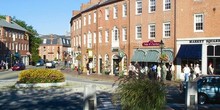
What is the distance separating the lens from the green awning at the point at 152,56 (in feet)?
131

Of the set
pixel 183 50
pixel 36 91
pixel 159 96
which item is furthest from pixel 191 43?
pixel 159 96

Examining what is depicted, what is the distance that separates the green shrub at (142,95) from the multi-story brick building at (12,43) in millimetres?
70893

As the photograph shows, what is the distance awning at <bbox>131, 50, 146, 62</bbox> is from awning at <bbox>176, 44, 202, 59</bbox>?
229 inches

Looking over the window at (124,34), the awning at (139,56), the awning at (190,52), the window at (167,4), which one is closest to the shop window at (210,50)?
the awning at (190,52)

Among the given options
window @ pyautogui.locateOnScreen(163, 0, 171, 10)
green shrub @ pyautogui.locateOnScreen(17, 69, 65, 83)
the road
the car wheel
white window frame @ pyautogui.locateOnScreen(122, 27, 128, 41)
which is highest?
window @ pyautogui.locateOnScreen(163, 0, 171, 10)

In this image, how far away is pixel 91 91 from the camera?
1206 centimetres

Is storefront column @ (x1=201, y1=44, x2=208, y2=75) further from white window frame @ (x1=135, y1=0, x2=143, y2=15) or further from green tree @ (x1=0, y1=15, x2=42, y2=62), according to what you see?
green tree @ (x1=0, y1=15, x2=42, y2=62)

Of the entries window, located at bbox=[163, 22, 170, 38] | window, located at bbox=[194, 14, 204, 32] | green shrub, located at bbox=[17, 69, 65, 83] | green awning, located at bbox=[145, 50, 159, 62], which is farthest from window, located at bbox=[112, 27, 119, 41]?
green shrub, located at bbox=[17, 69, 65, 83]

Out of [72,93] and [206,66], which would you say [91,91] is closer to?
[72,93]

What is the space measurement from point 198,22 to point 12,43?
60387 mm

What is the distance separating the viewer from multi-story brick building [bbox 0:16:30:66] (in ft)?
263

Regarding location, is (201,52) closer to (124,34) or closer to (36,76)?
(124,34)

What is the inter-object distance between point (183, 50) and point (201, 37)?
7.21 ft

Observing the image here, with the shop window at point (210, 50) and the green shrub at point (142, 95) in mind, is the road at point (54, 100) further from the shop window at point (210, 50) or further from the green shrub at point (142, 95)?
the shop window at point (210, 50)
